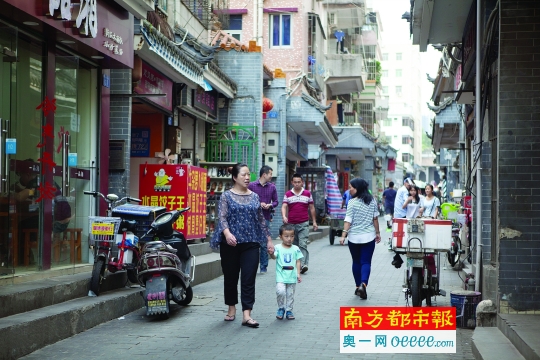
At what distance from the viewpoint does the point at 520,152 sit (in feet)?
28.1

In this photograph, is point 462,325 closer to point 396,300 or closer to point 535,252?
point 535,252

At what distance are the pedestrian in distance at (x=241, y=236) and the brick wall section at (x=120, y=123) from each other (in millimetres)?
4317

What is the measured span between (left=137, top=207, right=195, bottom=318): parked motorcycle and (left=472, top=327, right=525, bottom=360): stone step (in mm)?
3439

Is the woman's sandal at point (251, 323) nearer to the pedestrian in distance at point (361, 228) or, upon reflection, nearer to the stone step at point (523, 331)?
the stone step at point (523, 331)

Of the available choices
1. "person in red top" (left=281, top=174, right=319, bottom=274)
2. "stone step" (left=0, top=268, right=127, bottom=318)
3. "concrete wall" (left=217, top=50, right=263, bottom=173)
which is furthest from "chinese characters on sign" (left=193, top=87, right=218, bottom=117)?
"stone step" (left=0, top=268, right=127, bottom=318)

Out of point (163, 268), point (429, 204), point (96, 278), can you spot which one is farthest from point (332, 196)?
point (163, 268)

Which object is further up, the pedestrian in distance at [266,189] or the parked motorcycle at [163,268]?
the pedestrian in distance at [266,189]

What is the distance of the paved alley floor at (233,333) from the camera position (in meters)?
7.44

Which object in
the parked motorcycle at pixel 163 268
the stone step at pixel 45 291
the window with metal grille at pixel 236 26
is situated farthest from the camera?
the window with metal grille at pixel 236 26

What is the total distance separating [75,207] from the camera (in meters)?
10.8

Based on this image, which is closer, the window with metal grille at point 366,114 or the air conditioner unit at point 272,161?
the air conditioner unit at point 272,161

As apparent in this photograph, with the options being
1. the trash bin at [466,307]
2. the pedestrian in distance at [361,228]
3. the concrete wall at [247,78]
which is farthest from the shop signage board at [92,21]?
the concrete wall at [247,78]

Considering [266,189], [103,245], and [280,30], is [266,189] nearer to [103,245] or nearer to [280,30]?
[103,245]

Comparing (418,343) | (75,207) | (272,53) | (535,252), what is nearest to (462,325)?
(535,252)
